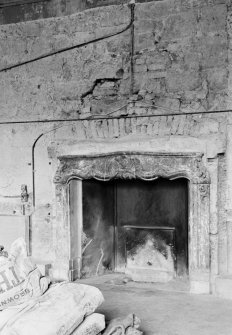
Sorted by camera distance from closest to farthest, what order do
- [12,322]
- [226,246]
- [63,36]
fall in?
[12,322] < [226,246] < [63,36]

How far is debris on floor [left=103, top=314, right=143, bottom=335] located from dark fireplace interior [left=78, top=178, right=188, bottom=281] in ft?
7.49

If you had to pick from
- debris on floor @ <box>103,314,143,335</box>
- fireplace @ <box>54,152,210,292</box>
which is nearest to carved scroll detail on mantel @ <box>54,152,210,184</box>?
fireplace @ <box>54,152,210,292</box>

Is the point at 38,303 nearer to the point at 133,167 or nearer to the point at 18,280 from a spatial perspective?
the point at 18,280

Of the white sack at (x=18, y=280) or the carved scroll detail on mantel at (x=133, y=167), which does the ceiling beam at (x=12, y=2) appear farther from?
the white sack at (x=18, y=280)

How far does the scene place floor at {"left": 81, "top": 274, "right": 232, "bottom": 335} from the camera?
507 centimetres

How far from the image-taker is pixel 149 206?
723 centimetres

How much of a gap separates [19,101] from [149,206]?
246 cm

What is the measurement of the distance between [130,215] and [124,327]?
9.46ft

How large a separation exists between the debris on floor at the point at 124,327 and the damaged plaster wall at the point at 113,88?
6.14 ft

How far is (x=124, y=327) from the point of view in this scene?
4613 millimetres

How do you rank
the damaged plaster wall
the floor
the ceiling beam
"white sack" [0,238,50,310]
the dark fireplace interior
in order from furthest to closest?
the ceiling beam < the dark fireplace interior < the damaged plaster wall < the floor < "white sack" [0,238,50,310]

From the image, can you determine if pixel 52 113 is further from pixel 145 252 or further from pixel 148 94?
pixel 145 252

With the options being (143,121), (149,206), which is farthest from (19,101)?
(149,206)

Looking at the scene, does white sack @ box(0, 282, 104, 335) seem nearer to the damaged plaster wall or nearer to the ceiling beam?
the damaged plaster wall
